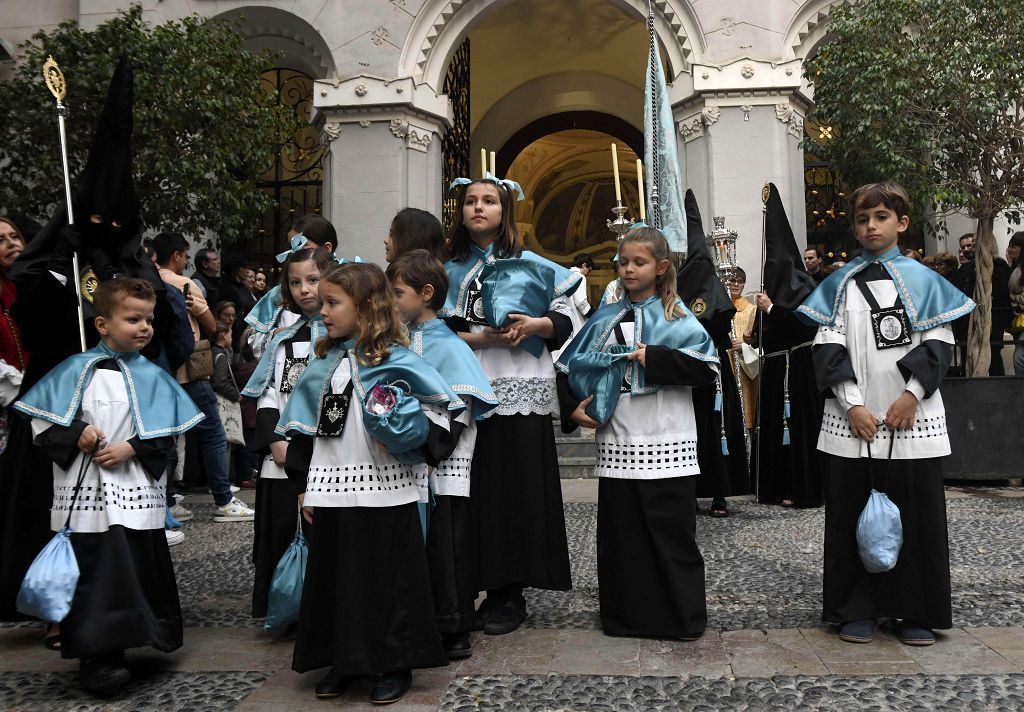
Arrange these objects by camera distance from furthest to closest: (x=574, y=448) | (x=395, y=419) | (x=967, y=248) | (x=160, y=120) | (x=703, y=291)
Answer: (x=967, y=248) < (x=160, y=120) < (x=574, y=448) < (x=703, y=291) < (x=395, y=419)

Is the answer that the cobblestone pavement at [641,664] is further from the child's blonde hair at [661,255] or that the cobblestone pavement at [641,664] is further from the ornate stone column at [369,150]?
the ornate stone column at [369,150]

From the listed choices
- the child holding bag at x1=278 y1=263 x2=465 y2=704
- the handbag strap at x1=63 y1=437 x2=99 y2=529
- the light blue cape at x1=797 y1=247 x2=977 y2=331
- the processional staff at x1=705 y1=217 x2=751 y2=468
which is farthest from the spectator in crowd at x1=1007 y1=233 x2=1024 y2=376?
the handbag strap at x1=63 y1=437 x2=99 y2=529

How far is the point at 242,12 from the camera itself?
1296 cm

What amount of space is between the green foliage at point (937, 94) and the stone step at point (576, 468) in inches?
160

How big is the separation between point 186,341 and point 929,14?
769 cm

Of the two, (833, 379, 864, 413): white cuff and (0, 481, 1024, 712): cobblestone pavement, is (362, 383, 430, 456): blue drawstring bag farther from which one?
(833, 379, 864, 413): white cuff

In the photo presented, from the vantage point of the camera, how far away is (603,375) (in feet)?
12.8

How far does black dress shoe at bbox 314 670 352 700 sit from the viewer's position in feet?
10.4

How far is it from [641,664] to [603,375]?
114 centimetres

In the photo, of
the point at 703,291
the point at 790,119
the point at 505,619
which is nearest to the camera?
the point at 505,619

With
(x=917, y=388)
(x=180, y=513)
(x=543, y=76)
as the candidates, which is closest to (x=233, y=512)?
(x=180, y=513)

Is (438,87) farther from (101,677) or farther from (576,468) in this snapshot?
(101,677)

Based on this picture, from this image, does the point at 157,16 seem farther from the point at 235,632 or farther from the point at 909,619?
the point at 909,619

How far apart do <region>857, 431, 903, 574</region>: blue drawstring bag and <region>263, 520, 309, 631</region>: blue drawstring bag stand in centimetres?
216
